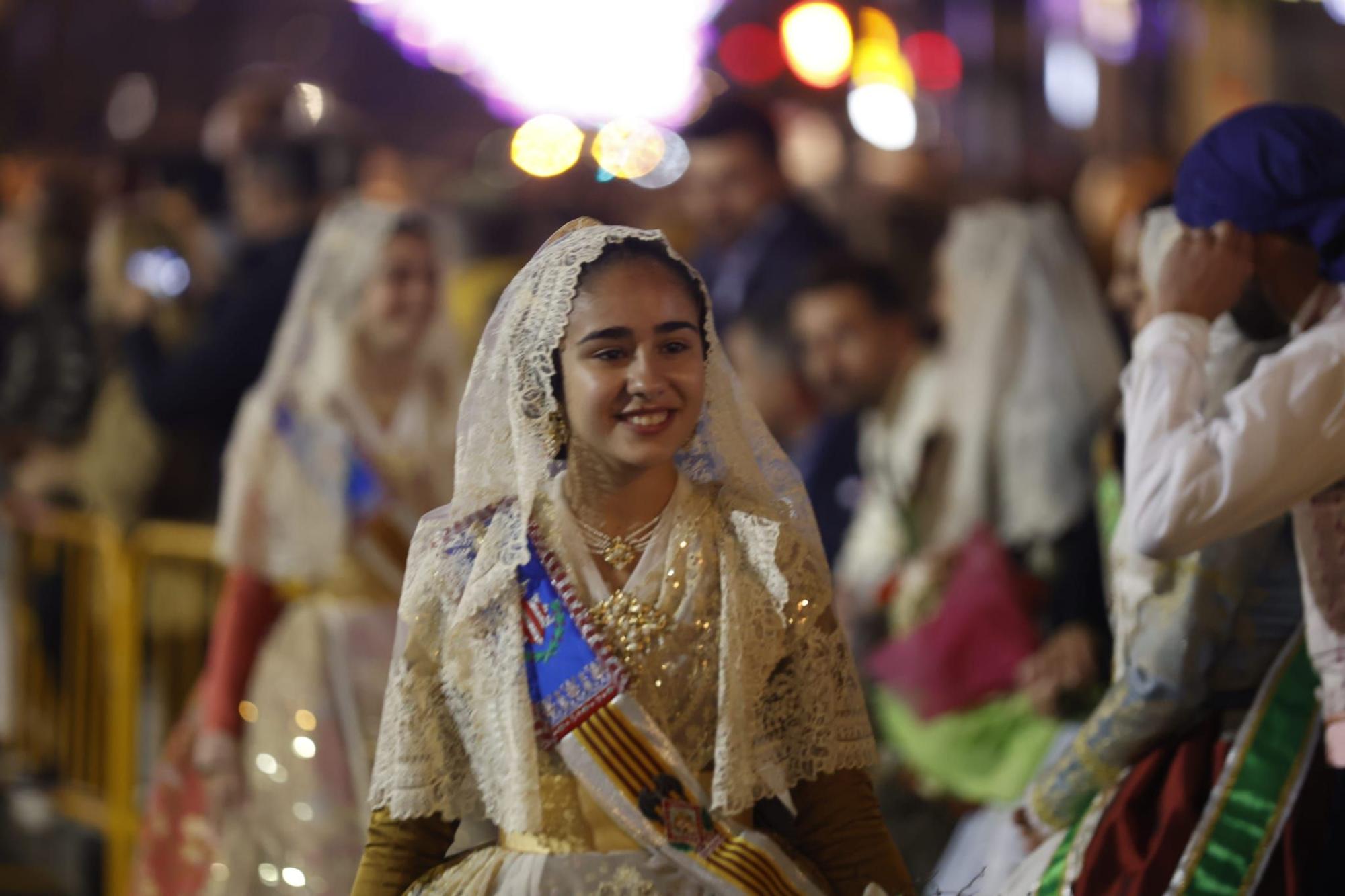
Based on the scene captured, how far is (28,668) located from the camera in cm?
768

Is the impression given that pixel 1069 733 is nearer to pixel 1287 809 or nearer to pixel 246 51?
pixel 1287 809

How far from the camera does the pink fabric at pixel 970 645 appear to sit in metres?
5.27

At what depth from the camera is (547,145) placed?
1445cm

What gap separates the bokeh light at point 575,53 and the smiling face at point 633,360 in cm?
1305

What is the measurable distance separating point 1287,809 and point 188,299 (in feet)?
18.0

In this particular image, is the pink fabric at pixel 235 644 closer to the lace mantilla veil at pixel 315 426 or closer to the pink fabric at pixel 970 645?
the lace mantilla veil at pixel 315 426

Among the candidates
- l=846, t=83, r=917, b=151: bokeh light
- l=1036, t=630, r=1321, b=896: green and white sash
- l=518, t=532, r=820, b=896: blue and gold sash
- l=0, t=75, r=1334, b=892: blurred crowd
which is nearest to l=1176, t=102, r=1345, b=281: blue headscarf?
l=0, t=75, r=1334, b=892: blurred crowd

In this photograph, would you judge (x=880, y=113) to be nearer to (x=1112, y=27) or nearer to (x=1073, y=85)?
(x=1073, y=85)

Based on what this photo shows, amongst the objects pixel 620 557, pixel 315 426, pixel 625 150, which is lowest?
pixel 620 557

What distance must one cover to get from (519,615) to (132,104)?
13.1 metres

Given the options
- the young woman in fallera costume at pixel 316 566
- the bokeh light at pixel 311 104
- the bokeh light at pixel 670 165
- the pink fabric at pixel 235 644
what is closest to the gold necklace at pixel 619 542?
the young woman in fallera costume at pixel 316 566

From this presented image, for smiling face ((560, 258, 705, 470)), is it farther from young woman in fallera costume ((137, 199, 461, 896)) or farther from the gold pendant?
young woman in fallera costume ((137, 199, 461, 896))

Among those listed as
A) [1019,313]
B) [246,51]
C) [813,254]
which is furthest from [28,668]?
[246,51]

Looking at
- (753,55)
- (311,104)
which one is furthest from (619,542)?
(753,55)
